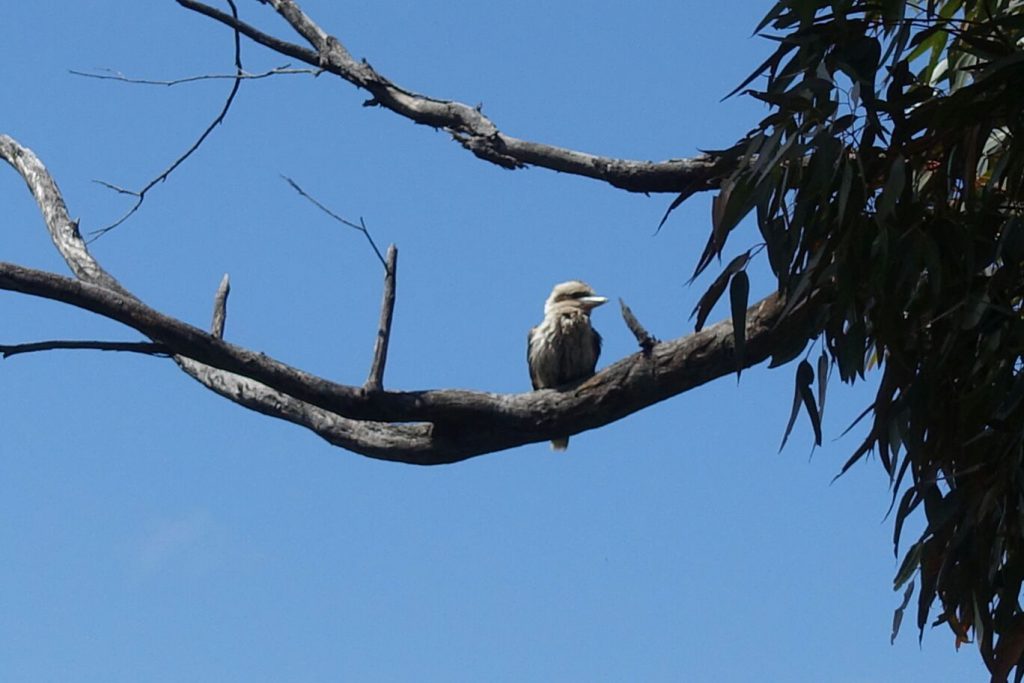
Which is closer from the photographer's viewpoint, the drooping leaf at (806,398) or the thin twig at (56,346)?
the drooping leaf at (806,398)

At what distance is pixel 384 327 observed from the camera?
3.66 metres

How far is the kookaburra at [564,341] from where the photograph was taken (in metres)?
5.16

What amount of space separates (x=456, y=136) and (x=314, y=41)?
58cm

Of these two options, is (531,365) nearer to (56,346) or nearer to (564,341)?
(564,341)

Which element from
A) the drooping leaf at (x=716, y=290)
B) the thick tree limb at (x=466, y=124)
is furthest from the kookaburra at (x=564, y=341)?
the drooping leaf at (x=716, y=290)

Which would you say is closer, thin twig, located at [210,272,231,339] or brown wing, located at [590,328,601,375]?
thin twig, located at [210,272,231,339]

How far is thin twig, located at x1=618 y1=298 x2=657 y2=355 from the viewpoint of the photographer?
11.7 ft

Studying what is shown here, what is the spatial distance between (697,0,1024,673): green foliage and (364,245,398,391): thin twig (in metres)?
0.87

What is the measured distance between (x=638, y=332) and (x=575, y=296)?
2090 mm

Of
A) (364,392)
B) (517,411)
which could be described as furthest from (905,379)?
(364,392)

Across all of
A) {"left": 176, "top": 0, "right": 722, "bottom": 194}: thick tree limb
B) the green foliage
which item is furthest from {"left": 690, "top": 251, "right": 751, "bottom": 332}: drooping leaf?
{"left": 176, "top": 0, "right": 722, "bottom": 194}: thick tree limb

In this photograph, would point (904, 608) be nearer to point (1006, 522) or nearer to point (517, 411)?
point (1006, 522)

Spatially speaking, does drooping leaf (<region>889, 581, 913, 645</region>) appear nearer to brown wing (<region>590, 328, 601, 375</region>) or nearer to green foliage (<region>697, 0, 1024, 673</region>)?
green foliage (<region>697, 0, 1024, 673</region>)

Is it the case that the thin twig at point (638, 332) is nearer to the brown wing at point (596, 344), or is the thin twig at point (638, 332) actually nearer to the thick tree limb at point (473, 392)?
the thick tree limb at point (473, 392)
